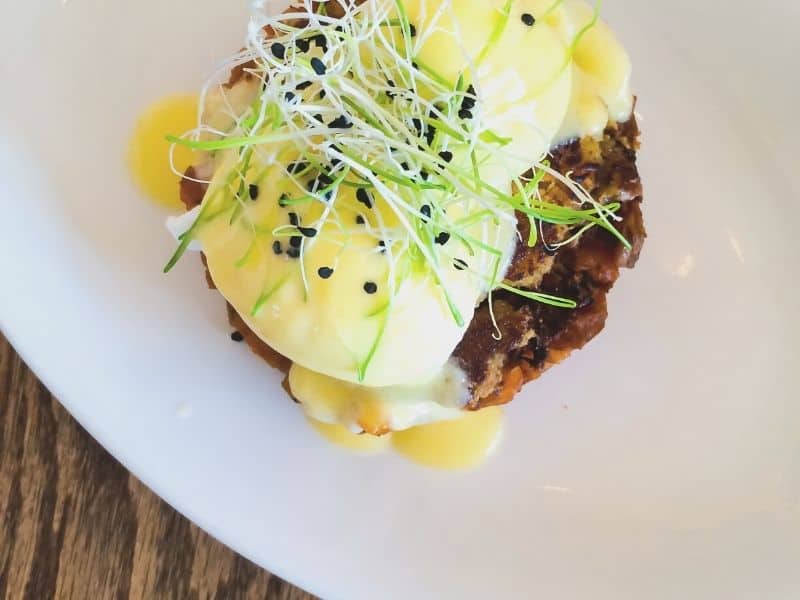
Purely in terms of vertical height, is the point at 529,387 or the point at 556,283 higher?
the point at 556,283

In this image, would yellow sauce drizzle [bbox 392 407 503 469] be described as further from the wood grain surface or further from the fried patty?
the wood grain surface

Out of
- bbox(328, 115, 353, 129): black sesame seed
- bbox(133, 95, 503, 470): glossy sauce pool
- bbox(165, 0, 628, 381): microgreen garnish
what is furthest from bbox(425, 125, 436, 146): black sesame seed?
bbox(133, 95, 503, 470): glossy sauce pool

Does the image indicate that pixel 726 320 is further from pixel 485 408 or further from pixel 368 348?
pixel 368 348

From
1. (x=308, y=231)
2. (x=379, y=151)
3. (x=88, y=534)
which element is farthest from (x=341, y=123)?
(x=88, y=534)

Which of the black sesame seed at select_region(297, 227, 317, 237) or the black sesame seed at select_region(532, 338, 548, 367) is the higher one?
the black sesame seed at select_region(297, 227, 317, 237)

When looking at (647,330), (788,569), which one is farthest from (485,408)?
(788,569)

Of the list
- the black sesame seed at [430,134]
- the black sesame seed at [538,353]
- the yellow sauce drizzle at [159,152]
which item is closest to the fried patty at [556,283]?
the black sesame seed at [538,353]

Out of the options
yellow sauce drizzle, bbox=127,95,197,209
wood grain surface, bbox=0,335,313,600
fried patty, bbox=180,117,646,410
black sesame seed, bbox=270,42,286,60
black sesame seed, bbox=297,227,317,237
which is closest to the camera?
black sesame seed, bbox=297,227,317,237

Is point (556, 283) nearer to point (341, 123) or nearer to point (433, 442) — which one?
point (433, 442)
